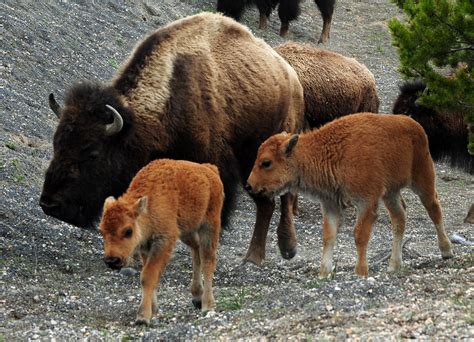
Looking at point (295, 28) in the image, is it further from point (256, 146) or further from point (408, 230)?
point (256, 146)

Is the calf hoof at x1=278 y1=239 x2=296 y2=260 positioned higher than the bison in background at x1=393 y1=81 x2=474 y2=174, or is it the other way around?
the bison in background at x1=393 y1=81 x2=474 y2=174

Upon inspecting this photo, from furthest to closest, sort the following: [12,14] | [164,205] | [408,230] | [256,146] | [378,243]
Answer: [12,14] → [408,230] → [378,243] → [256,146] → [164,205]

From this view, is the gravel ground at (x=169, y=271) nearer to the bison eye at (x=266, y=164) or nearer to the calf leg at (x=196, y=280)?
the calf leg at (x=196, y=280)

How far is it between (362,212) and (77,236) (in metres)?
3.67

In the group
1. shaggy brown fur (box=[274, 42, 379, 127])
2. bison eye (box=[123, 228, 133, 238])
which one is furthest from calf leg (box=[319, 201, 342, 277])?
shaggy brown fur (box=[274, 42, 379, 127])

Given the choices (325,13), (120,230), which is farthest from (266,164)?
(325,13)

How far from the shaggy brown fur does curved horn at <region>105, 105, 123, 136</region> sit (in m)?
5.37

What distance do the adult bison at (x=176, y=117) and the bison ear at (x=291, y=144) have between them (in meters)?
1.28

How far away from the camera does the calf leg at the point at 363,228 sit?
8297 millimetres

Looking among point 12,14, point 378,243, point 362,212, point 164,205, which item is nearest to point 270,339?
point 164,205

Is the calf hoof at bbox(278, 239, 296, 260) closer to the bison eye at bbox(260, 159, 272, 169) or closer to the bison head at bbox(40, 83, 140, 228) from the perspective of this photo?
the bison head at bbox(40, 83, 140, 228)

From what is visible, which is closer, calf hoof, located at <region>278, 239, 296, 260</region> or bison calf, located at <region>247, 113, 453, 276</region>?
bison calf, located at <region>247, 113, 453, 276</region>

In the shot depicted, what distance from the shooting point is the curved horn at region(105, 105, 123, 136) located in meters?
8.87

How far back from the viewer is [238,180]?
10266 millimetres
